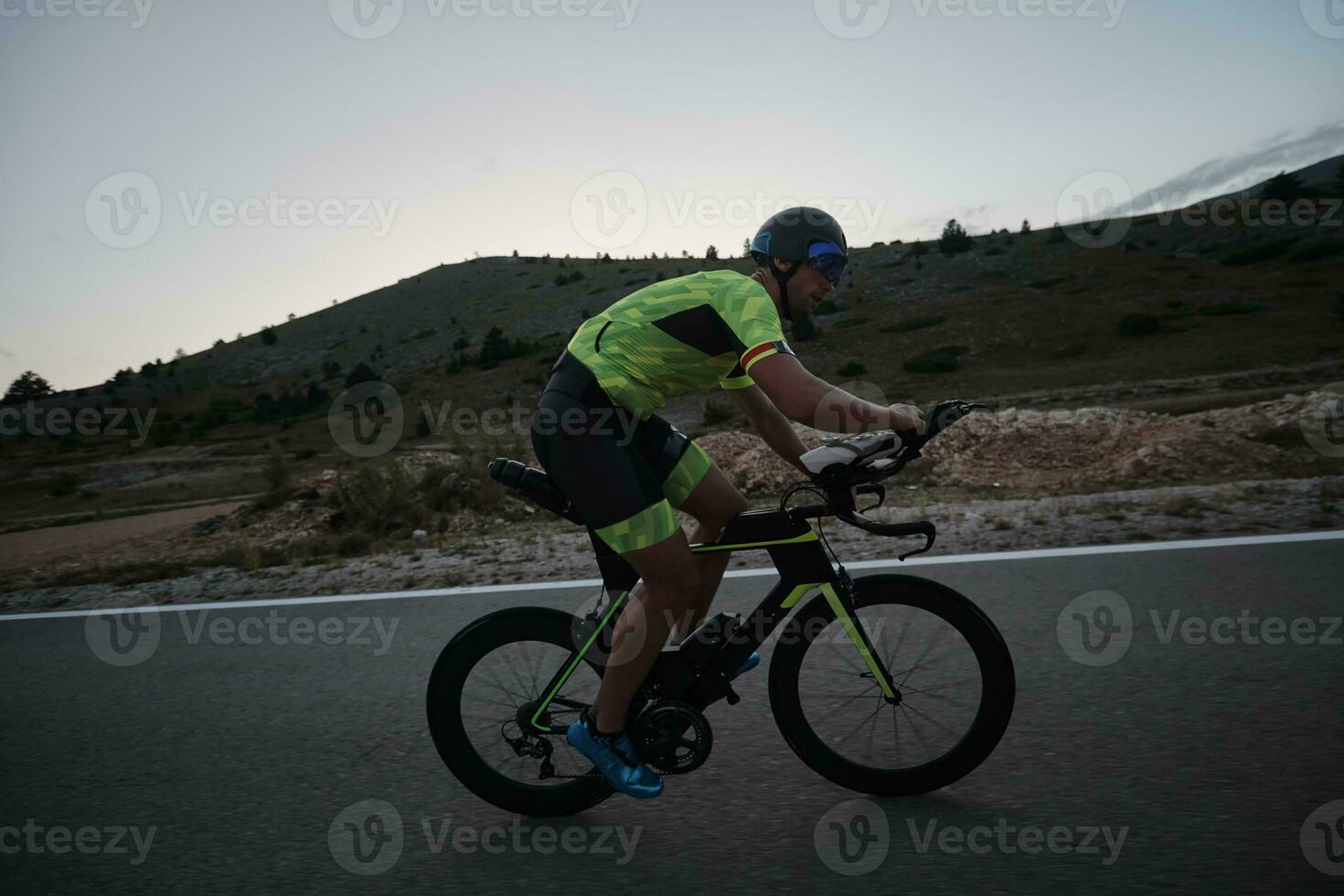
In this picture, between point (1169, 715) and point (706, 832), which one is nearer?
point (706, 832)

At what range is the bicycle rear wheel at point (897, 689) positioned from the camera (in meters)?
2.85

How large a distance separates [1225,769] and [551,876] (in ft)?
7.02

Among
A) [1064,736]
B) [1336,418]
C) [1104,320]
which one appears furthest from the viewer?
[1104,320]

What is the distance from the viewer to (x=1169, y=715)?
327 cm

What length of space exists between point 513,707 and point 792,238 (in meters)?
1.88

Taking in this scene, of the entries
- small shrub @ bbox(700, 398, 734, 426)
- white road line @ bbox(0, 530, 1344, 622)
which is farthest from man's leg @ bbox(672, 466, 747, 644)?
small shrub @ bbox(700, 398, 734, 426)

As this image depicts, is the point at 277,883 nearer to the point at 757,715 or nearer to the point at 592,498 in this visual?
the point at 592,498

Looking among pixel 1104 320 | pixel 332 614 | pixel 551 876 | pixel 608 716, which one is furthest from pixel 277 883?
pixel 1104 320

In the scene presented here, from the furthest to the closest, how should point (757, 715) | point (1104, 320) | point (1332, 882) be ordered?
point (1104, 320) → point (757, 715) → point (1332, 882)

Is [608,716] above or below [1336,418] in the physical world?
above

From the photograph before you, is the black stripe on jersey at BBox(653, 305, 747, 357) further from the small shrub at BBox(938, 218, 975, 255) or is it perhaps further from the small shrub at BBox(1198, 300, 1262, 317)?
the small shrub at BBox(938, 218, 975, 255)

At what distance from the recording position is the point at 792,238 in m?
2.88

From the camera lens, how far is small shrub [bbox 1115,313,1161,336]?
32.8 meters

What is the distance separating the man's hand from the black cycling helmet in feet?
1.71
